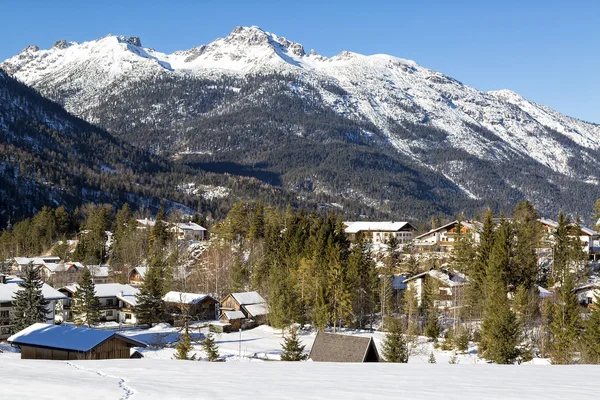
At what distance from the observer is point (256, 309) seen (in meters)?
76.4

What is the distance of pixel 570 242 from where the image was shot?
2854 inches

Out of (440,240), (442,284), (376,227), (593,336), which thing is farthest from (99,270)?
(593,336)

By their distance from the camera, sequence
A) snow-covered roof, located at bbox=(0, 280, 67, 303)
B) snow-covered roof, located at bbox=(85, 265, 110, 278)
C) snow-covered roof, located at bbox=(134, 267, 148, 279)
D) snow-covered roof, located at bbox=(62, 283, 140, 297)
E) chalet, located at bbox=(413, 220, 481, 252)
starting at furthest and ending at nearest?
chalet, located at bbox=(413, 220, 481, 252), snow-covered roof, located at bbox=(85, 265, 110, 278), snow-covered roof, located at bbox=(134, 267, 148, 279), snow-covered roof, located at bbox=(62, 283, 140, 297), snow-covered roof, located at bbox=(0, 280, 67, 303)

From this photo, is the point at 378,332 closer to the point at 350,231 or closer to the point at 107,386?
the point at 107,386

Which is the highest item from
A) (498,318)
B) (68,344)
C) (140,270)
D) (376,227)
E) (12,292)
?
(376,227)

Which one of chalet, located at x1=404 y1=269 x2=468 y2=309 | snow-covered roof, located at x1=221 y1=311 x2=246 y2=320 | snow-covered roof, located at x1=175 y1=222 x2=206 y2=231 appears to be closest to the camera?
chalet, located at x1=404 y1=269 x2=468 y2=309

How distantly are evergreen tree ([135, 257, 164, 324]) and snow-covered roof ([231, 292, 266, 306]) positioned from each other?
960 cm

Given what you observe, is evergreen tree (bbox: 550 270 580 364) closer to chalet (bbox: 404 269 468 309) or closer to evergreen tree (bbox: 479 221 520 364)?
evergreen tree (bbox: 479 221 520 364)

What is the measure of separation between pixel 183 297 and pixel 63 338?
45018 millimetres

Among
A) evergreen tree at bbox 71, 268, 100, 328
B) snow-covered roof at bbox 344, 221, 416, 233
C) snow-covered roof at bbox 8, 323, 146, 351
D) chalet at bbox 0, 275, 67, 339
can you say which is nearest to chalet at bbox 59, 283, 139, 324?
evergreen tree at bbox 71, 268, 100, 328

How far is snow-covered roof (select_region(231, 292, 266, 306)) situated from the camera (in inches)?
3031

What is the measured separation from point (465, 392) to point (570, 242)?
6466 centimetres

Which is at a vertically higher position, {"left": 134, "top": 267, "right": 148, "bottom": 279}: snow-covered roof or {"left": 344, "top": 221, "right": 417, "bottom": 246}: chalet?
{"left": 344, "top": 221, "right": 417, "bottom": 246}: chalet

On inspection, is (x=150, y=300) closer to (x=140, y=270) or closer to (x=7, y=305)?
(x=7, y=305)
